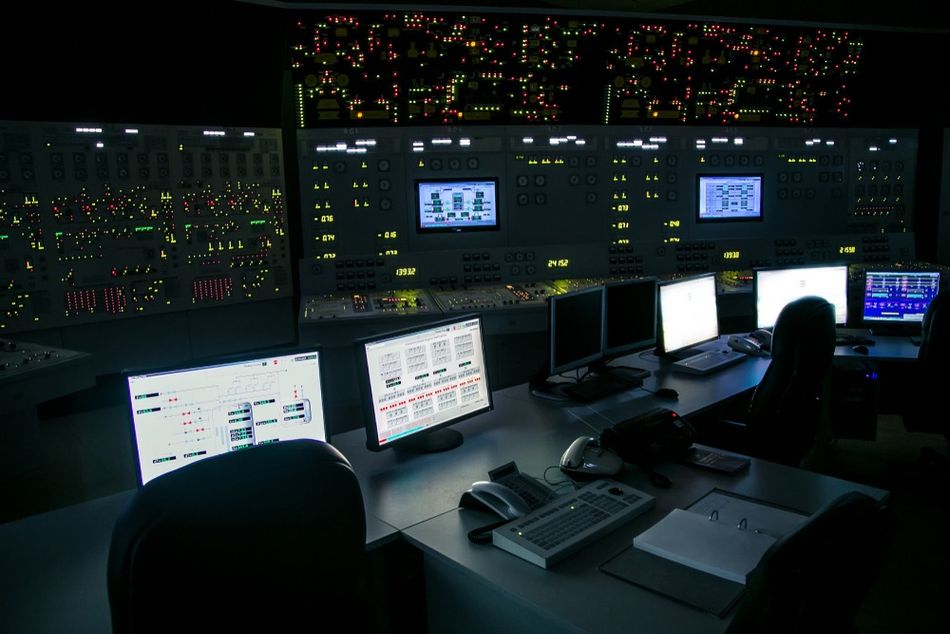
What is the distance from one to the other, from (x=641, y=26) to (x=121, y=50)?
3570 mm

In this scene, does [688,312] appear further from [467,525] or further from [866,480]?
[467,525]

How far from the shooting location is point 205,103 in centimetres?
488

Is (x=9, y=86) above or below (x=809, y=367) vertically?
above

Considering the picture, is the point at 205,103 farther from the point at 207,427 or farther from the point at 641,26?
the point at 207,427

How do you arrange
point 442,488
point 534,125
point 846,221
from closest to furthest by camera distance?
point 442,488 → point 534,125 → point 846,221

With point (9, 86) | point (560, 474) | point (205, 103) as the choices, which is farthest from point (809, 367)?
point (9, 86)

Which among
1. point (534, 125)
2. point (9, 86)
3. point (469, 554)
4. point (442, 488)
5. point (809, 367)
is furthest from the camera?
point (534, 125)

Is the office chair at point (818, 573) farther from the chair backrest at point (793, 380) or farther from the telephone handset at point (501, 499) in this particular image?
the chair backrest at point (793, 380)

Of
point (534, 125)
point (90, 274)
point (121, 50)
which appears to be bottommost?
point (90, 274)

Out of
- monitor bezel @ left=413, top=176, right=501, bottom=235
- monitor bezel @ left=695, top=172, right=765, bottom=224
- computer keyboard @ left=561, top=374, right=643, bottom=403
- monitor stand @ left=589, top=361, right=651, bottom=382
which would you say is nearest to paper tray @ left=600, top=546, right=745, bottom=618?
computer keyboard @ left=561, top=374, right=643, bottom=403

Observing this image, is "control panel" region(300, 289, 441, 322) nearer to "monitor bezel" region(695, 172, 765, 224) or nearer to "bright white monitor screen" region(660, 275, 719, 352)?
"bright white monitor screen" region(660, 275, 719, 352)

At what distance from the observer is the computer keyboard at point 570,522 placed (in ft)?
5.27

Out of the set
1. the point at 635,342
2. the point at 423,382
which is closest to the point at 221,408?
the point at 423,382

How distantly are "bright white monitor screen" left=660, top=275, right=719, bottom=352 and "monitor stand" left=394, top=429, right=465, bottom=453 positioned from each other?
1.43 m
